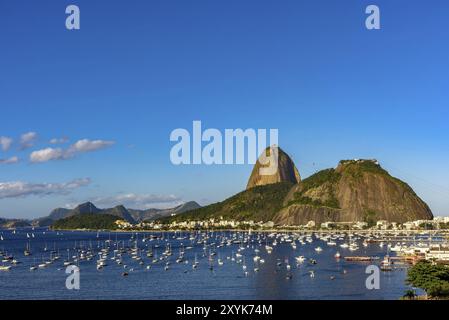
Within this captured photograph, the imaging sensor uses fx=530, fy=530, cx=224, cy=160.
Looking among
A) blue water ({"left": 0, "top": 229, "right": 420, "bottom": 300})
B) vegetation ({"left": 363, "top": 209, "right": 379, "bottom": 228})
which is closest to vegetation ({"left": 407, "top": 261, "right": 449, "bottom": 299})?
blue water ({"left": 0, "top": 229, "right": 420, "bottom": 300})

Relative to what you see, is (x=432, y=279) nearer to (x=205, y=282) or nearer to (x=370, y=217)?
(x=205, y=282)

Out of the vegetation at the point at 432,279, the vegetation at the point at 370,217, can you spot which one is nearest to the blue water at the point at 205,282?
the vegetation at the point at 432,279

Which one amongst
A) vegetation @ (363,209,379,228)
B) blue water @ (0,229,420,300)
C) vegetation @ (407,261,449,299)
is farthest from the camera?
vegetation @ (363,209,379,228)

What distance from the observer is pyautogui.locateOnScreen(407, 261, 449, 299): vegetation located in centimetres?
3572

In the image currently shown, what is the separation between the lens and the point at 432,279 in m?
37.4

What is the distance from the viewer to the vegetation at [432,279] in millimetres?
35725

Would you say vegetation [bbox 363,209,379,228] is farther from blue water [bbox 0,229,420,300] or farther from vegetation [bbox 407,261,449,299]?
vegetation [bbox 407,261,449,299]

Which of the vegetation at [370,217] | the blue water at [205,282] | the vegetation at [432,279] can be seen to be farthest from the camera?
the vegetation at [370,217]

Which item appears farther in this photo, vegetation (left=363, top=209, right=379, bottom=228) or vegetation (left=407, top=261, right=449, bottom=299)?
vegetation (left=363, top=209, right=379, bottom=228)

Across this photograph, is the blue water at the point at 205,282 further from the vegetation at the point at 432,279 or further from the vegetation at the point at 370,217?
the vegetation at the point at 370,217

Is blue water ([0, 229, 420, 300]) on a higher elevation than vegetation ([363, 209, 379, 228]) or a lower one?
lower

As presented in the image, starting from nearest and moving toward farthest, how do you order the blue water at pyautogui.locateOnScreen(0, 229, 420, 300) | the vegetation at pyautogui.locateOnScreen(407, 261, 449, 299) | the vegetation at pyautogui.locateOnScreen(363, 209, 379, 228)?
1. the vegetation at pyautogui.locateOnScreen(407, 261, 449, 299)
2. the blue water at pyautogui.locateOnScreen(0, 229, 420, 300)
3. the vegetation at pyautogui.locateOnScreen(363, 209, 379, 228)
